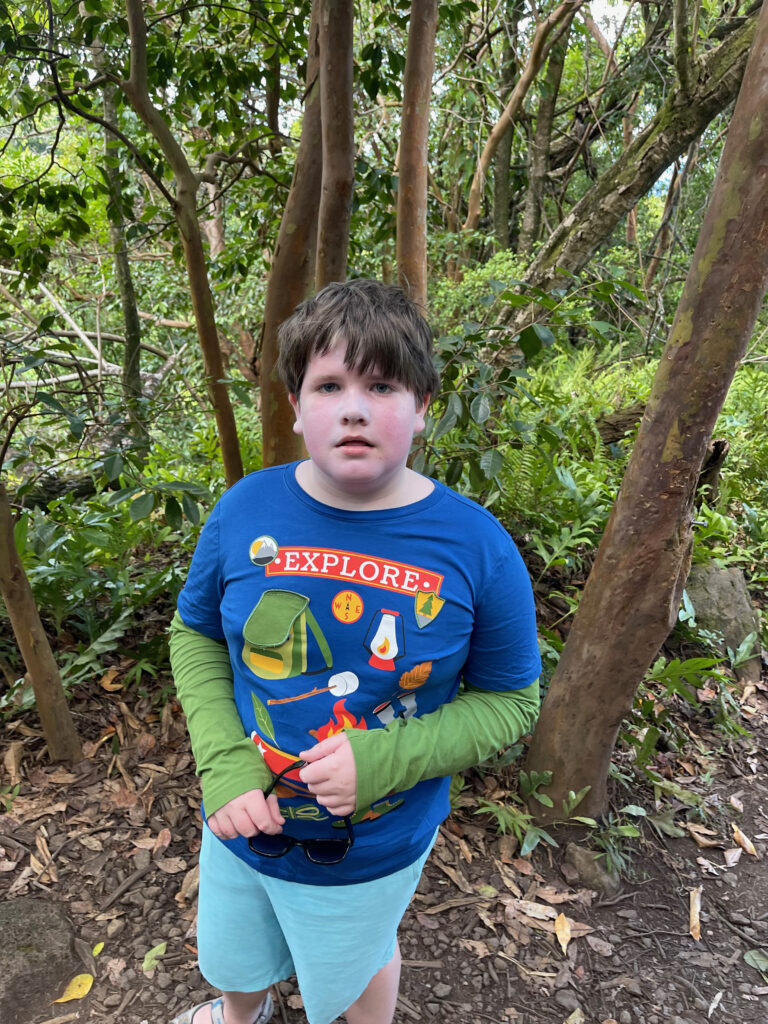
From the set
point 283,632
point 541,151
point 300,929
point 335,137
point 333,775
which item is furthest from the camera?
point 541,151

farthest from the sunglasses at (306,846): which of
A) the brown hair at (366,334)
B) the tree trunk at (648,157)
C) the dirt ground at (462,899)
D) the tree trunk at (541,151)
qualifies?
the tree trunk at (541,151)

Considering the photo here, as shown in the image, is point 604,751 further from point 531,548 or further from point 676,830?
point 531,548

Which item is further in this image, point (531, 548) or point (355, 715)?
point (531, 548)

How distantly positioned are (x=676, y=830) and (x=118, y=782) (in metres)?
2.07

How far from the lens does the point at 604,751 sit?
2.28m

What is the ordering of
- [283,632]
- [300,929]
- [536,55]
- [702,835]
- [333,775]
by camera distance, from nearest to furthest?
[333,775]
[283,632]
[300,929]
[702,835]
[536,55]

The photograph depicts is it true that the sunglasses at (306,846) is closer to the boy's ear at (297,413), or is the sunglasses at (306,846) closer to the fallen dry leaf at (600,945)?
the boy's ear at (297,413)

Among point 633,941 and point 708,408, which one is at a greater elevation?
point 708,408

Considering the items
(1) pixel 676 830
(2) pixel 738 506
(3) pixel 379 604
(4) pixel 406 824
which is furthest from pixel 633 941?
(2) pixel 738 506

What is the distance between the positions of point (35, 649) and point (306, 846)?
1.46 metres

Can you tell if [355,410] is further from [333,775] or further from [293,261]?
[293,261]

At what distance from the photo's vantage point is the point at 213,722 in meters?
1.14

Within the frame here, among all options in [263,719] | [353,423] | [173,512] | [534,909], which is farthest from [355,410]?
[534,909]

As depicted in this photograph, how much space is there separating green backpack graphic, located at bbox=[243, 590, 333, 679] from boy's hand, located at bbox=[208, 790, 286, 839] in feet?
0.64
